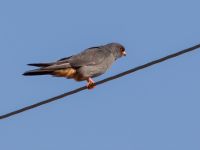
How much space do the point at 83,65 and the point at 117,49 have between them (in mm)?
1940

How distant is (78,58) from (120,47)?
207cm

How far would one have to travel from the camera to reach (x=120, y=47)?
1488 cm

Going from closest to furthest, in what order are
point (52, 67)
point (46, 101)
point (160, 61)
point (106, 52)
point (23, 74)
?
point (160, 61) < point (46, 101) < point (23, 74) < point (52, 67) < point (106, 52)

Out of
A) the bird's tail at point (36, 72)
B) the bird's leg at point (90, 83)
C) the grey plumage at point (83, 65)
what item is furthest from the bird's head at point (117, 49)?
the bird's tail at point (36, 72)

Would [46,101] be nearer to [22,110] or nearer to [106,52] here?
[22,110]

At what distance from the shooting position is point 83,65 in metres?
13.0

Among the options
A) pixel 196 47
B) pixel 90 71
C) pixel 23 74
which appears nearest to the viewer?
pixel 196 47

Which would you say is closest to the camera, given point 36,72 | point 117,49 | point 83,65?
point 36,72

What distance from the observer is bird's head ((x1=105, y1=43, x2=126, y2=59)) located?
14508 millimetres

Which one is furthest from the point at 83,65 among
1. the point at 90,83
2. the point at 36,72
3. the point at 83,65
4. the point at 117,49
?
the point at 117,49

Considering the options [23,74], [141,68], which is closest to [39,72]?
[23,74]

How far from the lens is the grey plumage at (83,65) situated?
12184 mm

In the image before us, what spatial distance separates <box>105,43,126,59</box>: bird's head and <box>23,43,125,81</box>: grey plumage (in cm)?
33

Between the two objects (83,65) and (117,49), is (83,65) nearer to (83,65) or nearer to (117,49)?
(83,65)
